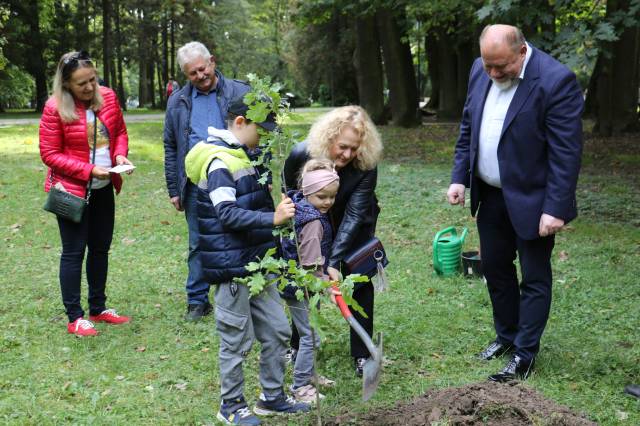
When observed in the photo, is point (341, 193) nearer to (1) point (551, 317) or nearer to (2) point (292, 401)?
(2) point (292, 401)

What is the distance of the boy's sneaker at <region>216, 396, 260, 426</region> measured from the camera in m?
3.63

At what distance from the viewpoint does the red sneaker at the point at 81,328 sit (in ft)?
16.8

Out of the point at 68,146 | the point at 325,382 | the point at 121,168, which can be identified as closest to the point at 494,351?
the point at 325,382

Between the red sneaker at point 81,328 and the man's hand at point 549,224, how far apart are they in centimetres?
329

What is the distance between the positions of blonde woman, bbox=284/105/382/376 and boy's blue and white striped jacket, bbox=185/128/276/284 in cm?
47

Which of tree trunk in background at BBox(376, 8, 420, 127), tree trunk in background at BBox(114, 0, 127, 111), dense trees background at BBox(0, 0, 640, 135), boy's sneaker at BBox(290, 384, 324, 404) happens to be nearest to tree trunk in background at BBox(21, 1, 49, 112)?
dense trees background at BBox(0, 0, 640, 135)

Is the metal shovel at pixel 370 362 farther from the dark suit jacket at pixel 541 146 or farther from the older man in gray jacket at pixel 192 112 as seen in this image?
the older man in gray jacket at pixel 192 112

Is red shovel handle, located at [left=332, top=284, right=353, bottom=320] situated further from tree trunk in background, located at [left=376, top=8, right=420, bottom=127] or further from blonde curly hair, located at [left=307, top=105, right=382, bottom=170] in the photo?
tree trunk in background, located at [left=376, top=8, right=420, bottom=127]

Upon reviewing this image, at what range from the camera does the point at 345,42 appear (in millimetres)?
32844

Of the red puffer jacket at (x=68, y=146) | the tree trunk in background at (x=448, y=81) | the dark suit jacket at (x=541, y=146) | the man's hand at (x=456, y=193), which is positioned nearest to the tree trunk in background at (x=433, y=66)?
the tree trunk in background at (x=448, y=81)

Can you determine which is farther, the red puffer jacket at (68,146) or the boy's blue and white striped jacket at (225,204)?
the red puffer jacket at (68,146)

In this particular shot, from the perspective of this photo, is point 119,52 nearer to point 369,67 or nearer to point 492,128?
point 369,67

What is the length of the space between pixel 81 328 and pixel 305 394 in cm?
204

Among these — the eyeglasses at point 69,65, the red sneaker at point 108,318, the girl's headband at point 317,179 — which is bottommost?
the red sneaker at point 108,318
